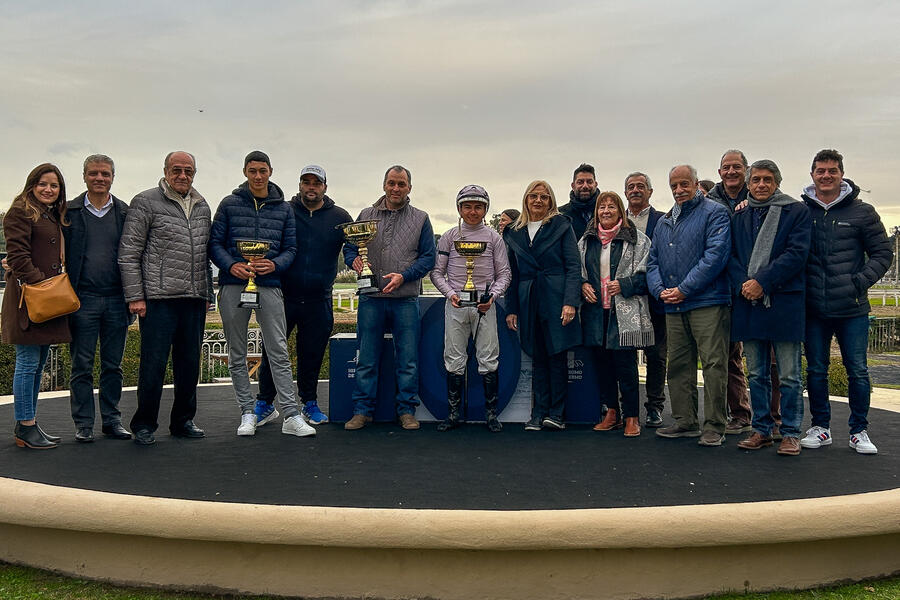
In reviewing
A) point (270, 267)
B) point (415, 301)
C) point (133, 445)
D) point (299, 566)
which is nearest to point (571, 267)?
point (415, 301)

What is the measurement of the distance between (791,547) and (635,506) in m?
0.83

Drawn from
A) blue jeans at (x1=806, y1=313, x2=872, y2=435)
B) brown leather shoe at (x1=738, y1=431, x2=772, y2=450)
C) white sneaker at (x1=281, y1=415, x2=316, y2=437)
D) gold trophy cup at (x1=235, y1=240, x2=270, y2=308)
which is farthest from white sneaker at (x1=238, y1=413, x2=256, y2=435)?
blue jeans at (x1=806, y1=313, x2=872, y2=435)

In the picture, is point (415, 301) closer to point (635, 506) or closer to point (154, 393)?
point (154, 393)

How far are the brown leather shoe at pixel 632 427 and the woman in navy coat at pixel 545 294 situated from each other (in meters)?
0.54

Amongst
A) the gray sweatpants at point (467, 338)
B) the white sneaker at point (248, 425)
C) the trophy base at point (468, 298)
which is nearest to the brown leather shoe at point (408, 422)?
the gray sweatpants at point (467, 338)

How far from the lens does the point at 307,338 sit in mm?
6500

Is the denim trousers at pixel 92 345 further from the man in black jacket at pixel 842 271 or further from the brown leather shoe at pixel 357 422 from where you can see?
the man in black jacket at pixel 842 271

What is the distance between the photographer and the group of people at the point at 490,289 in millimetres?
5262

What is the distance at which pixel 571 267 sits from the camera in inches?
238

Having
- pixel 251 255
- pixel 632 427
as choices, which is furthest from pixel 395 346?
pixel 632 427

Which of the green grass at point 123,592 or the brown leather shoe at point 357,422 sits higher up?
the brown leather shoe at point 357,422

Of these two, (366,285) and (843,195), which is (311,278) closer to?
(366,285)

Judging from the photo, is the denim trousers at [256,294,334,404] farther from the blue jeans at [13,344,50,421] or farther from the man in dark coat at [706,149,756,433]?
the man in dark coat at [706,149,756,433]

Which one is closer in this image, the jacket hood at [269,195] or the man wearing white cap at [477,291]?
the jacket hood at [269,195]
